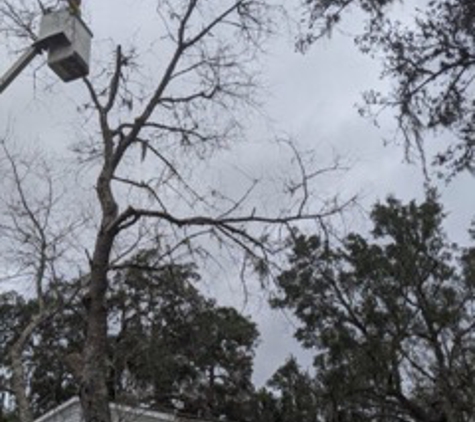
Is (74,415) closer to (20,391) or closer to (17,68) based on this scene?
(20,391)

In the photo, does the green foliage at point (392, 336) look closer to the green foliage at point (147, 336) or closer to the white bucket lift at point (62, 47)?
the green foliage at point (147, 336)

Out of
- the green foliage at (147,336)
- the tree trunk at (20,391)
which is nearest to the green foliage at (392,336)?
the green foliage at (147,336)

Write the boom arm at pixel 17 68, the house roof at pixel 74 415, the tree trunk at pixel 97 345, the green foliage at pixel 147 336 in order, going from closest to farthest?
the boom arm at pixel 17 68, the tree trunk at pixel 97 345, the green foliage at pixel 147 336, the house roof at pixel 74 415

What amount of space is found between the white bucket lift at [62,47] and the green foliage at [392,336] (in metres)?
20.2

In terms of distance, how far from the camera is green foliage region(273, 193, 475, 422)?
2739 centimetres

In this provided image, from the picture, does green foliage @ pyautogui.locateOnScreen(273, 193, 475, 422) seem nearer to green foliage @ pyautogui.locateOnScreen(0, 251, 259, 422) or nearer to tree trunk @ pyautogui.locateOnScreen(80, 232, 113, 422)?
green foliage @ pyautogui.locateOnScreen(0, 251, 259, 422)

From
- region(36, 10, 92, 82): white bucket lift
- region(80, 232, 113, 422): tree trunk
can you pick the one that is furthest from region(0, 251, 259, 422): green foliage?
region(36, 10, 92, 82): white bucket lift

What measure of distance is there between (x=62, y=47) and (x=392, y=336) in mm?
23442

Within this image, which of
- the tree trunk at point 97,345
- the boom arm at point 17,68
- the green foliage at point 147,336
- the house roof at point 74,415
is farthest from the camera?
the house roof at point 74,415

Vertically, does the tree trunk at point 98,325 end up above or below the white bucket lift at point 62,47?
below

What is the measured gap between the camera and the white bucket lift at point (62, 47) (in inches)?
258

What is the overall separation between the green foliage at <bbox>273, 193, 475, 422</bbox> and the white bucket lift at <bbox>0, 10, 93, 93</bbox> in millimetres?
20229

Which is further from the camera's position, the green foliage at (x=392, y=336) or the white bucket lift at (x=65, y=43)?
the green foliage at (x=392, y=336)

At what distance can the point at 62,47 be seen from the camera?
659 centimetres
